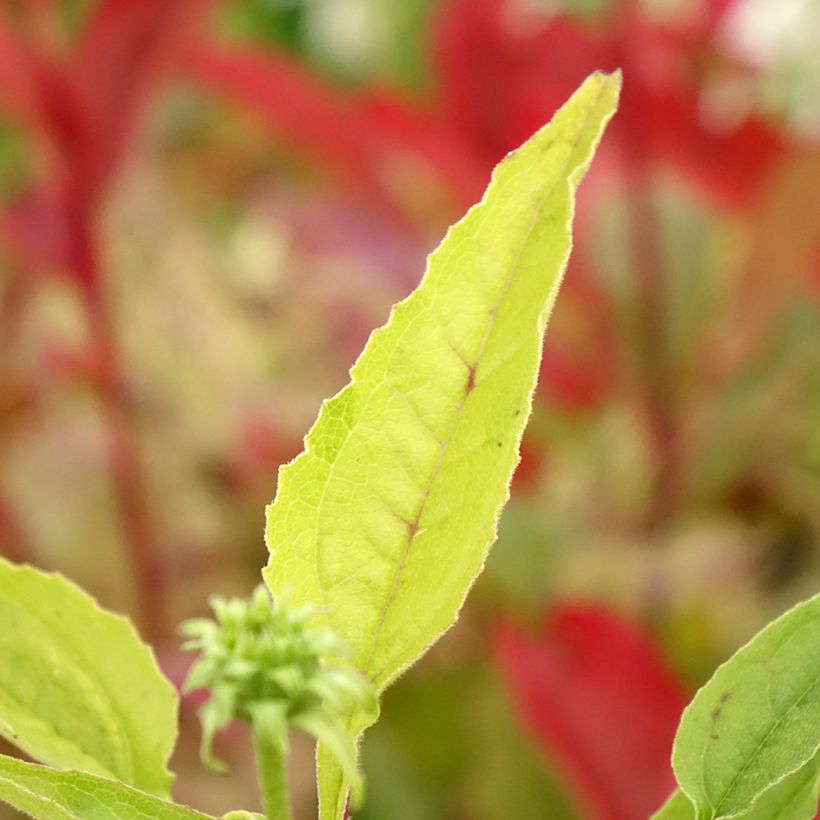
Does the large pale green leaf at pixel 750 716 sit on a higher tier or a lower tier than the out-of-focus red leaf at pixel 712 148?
lower

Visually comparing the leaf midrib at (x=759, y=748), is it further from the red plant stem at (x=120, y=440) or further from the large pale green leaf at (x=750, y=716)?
the red plant stem at (x=120, y=440)

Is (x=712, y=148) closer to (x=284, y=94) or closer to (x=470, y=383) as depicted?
(x=284, y=94)

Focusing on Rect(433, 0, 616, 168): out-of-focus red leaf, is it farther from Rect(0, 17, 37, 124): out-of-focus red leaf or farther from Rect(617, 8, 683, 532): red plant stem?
Rect(0, 17, 37, 124): out-of-focus red leaf

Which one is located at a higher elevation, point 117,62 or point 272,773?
point 117,62

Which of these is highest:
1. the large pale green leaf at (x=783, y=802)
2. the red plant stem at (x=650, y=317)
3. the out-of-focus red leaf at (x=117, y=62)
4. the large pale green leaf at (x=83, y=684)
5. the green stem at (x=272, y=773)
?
the out-of-focus red leaf at (x=117, y=62)

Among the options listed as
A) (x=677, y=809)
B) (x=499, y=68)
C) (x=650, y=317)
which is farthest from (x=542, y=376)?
(x=677, y=809)

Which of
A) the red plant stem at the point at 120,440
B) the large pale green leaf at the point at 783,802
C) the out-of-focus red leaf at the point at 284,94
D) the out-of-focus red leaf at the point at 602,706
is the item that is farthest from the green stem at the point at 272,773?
the out-of-focus red leaf at the point at 284,94
